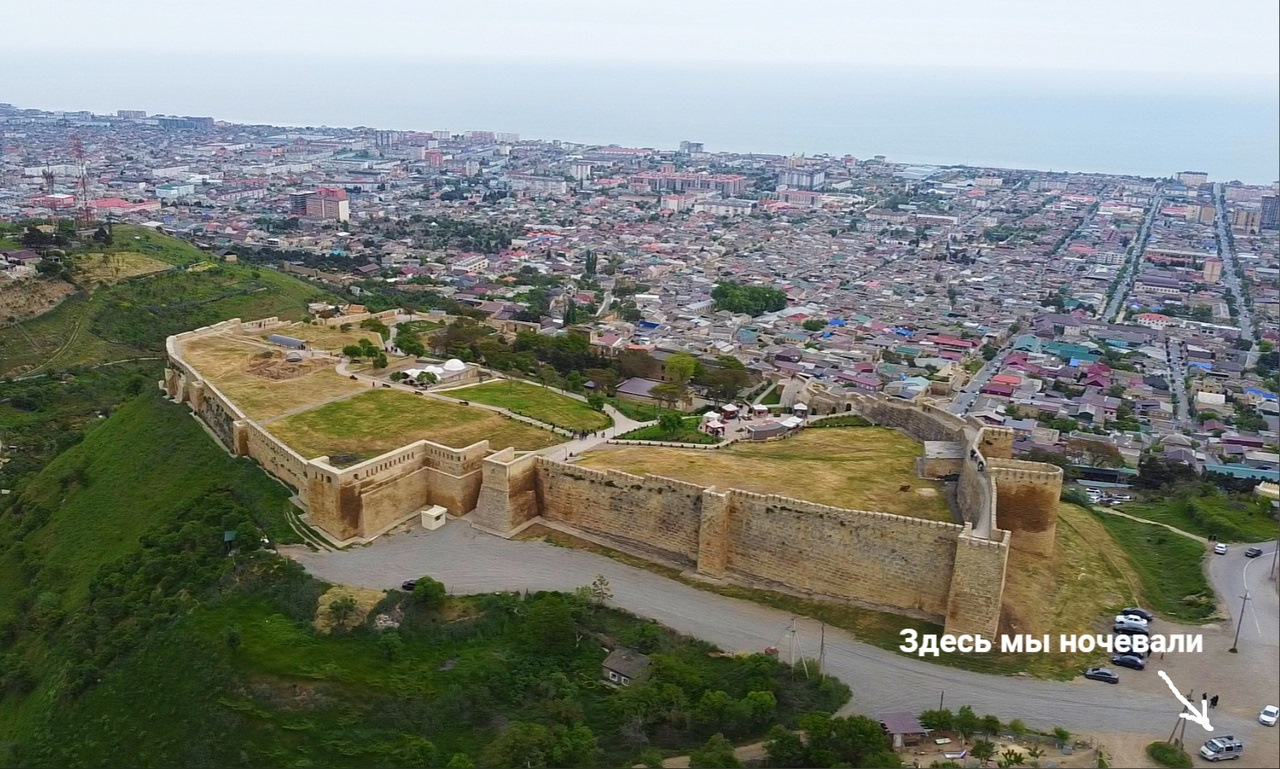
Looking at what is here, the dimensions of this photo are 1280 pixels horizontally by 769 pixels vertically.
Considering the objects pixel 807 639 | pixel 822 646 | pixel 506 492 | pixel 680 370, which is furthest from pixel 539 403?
pixel 822 646

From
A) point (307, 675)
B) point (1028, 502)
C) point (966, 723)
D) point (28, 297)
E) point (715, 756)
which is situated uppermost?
point (1028, 502)

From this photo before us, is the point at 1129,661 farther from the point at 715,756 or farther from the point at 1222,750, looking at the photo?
the point at 715,756

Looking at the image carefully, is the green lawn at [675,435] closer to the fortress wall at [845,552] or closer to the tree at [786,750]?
the fortress wall at [845,552]

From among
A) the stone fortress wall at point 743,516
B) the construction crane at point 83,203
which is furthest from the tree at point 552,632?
the construction crane at point 83,203

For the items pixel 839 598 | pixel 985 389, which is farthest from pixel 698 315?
pixel 839 598

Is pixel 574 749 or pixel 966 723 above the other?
pixel 966 723

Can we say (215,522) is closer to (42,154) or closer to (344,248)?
(344,248)

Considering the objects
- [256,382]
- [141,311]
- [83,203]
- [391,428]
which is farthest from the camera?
[83,203]

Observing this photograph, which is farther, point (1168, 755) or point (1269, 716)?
point (1269, 716)
